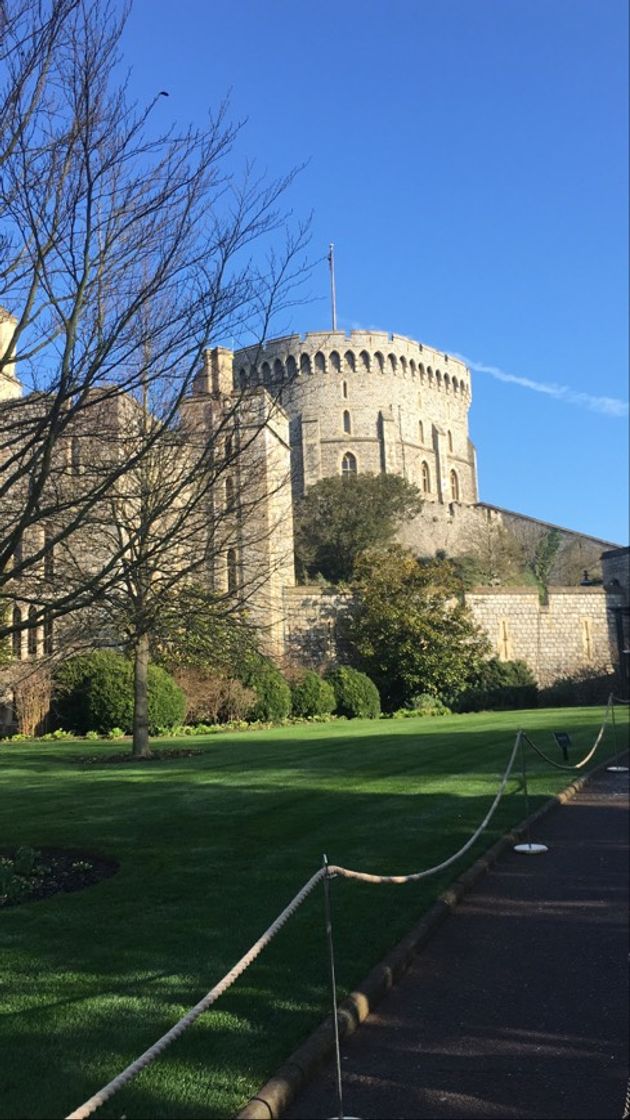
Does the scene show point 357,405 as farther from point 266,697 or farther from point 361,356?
point 266,697

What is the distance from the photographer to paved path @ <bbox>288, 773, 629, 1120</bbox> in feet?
11.8

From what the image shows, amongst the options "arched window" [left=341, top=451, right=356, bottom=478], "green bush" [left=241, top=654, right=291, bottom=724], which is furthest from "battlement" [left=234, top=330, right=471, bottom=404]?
"green bush" [left=241, top=654, right=291, bottom=724]

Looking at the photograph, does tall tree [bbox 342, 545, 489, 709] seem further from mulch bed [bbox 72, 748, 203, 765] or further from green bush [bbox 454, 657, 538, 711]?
mulch bed [bbox 72, 748, 203, 765]

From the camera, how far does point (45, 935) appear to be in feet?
18.1

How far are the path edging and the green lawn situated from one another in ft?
0.27

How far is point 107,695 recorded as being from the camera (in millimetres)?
21891

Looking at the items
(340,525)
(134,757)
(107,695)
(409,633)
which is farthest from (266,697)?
(340,525)

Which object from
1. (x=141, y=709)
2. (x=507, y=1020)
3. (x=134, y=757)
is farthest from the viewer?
(x=141, y=709)

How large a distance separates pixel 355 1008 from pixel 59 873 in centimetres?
358

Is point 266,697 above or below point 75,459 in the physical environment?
below

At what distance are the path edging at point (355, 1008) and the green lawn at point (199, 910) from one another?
8 centimetres

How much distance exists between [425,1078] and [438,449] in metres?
66.1

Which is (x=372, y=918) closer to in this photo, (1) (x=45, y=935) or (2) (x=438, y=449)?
(1) (x=45, y=935)

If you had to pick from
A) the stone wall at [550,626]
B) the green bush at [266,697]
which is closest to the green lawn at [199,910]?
the green bush at [266,697]
